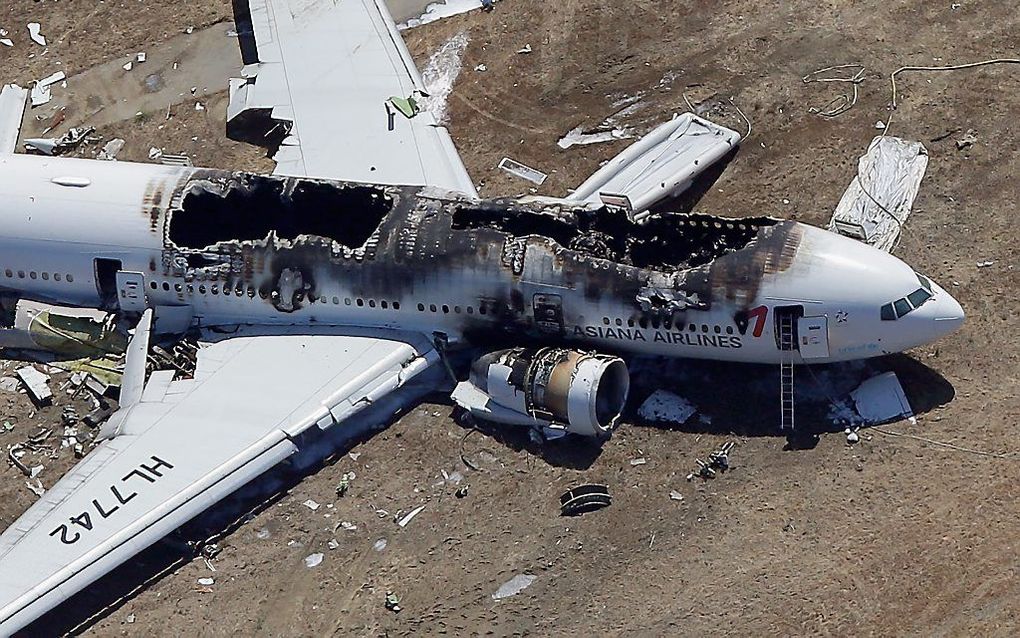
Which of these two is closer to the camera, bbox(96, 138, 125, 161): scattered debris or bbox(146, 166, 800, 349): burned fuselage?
bbox(146, 166, 800, 349): burned fuselage

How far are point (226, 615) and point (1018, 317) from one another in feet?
81.1

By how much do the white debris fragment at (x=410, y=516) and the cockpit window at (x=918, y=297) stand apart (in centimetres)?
1484

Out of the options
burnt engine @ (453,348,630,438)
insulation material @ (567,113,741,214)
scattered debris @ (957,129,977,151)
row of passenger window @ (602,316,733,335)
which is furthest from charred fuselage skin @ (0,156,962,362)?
scattered debris @ (957,129,977,151)

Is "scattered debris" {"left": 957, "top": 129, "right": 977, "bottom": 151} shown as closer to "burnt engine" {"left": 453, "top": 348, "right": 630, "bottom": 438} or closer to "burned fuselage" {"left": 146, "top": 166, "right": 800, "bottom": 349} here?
"burned fuselage" {"left": 146, "top": 166, "right": 800, "bottom": 349}

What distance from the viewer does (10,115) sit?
158 feet

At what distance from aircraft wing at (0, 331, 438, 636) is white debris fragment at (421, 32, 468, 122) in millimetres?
12993

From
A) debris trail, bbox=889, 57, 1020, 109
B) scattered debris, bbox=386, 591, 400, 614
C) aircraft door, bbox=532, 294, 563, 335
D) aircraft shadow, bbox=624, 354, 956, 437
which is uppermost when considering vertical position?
debris trail, bbox=889, 57, 1020, 109

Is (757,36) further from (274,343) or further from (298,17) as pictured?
(274,343)

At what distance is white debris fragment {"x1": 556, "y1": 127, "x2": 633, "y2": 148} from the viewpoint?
156ft

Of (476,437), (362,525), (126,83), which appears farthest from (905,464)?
(126,83)

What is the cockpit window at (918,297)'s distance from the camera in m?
36.2

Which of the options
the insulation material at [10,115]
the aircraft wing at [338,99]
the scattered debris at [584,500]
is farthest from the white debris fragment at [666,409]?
the insulation material at [10,115]

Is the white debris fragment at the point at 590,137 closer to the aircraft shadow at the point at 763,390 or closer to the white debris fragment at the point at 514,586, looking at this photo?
the aircraft shadow at the point at 763,390

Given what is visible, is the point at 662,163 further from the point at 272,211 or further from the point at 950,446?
the point at 950,446
